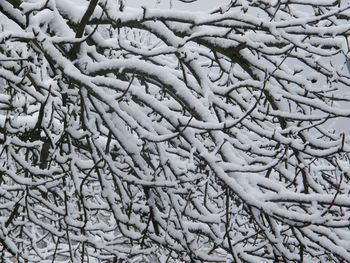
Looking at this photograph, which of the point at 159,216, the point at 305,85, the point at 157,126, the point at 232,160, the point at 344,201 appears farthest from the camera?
the point at 157,126

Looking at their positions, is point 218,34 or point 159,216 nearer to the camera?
point 218,34

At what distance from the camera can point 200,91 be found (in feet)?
8.36

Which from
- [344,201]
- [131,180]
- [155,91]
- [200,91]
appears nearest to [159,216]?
[131,180]

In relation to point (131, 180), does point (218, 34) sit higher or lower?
higher

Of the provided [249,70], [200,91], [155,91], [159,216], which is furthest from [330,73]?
[155,91]

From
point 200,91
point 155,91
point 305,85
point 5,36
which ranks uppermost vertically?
point 155,91

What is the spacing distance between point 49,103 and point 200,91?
962mm

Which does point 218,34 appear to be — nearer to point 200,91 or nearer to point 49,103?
point 200,91

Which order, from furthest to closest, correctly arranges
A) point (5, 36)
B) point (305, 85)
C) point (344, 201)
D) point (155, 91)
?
point (155, 91)
point (305, 85)
point (5, 36)
point (344, 201)

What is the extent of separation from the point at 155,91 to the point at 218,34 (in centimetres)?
181

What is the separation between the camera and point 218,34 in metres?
2.21

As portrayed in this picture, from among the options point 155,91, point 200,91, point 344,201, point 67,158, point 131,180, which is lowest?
point 344,201

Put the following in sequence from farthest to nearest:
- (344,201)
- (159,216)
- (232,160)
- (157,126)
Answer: (157,126)
(159,216)
(232,160)
(344,201)

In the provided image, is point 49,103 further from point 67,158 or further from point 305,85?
point 305,85
